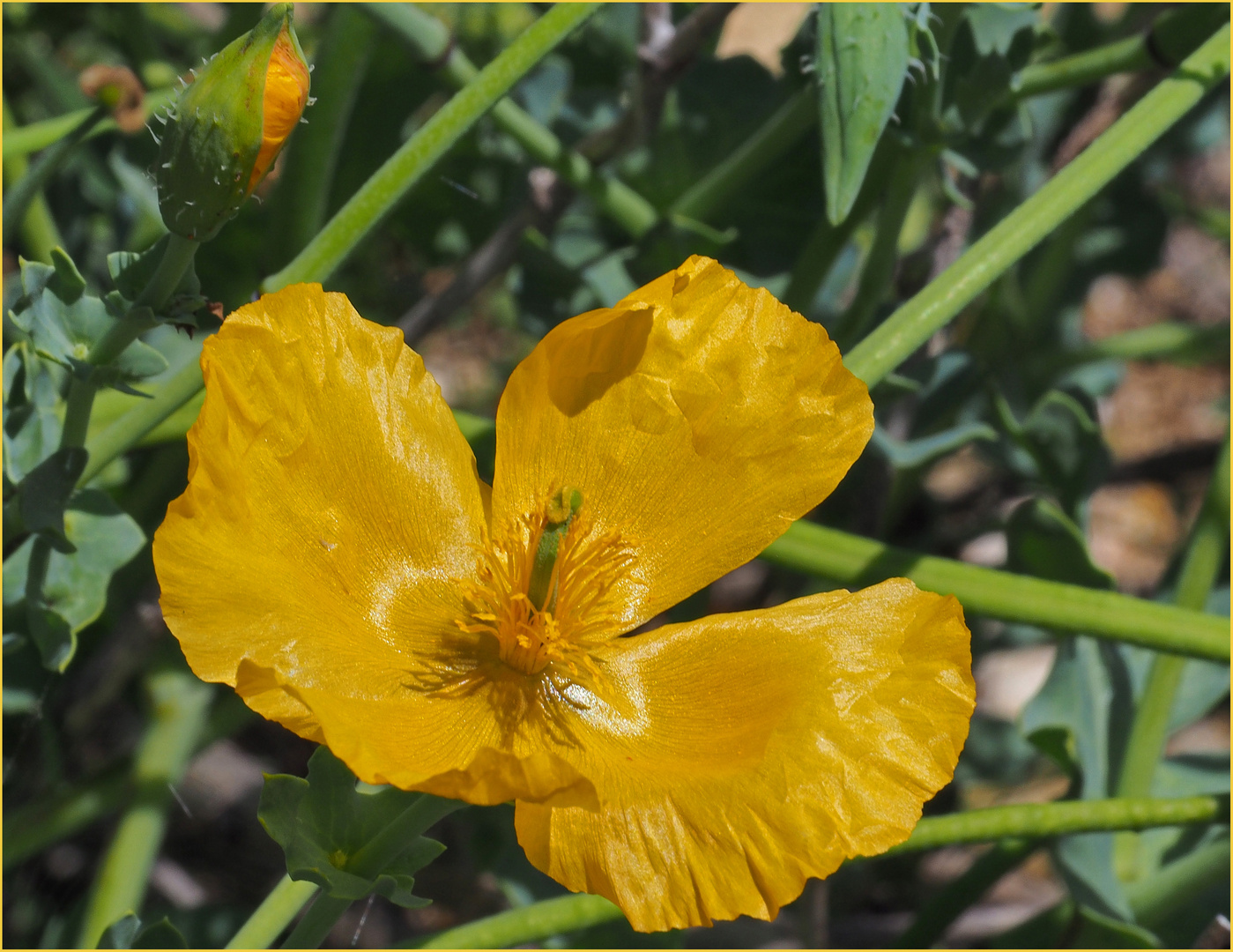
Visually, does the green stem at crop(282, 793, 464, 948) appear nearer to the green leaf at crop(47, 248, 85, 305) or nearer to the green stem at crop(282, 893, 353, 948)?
the green stem at crop(282, 893, 353, 948)

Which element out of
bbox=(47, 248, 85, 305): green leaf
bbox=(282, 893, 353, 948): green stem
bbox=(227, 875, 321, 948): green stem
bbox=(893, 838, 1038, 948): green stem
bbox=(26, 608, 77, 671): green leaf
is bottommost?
bbox=(893, 838, 1038, 948): green stem

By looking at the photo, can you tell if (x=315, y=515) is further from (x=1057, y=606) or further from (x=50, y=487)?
(x=1057, y=606)

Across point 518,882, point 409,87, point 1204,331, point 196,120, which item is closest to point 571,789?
point 196,120

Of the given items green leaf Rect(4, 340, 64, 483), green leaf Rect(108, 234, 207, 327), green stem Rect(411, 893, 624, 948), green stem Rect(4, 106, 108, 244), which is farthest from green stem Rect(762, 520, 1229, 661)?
green stem Rect(4, 106, 108, 244)

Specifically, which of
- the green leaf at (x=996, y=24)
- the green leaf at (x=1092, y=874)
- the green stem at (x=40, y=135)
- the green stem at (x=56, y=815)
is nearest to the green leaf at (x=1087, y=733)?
the green leaf at (x=1092, y=874)

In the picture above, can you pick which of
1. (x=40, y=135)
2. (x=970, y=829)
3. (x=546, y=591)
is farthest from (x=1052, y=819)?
(x=40, y=135)

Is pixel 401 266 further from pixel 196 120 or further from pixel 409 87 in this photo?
pixel 196 120
